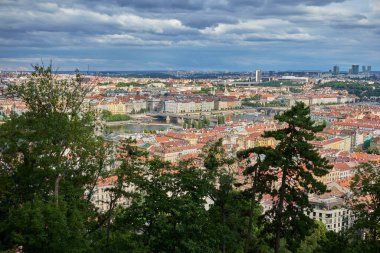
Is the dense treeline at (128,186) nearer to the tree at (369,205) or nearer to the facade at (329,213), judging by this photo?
the tree at (369,205)

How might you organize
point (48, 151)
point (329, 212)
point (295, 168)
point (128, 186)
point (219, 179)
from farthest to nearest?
point (329, 212) → point (295, 168) → point (219, 179) → point (128, 186) → point (48, 151)

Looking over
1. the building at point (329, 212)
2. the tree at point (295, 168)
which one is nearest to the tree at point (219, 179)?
the tree at point (295, 168)

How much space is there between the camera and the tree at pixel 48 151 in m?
9.00

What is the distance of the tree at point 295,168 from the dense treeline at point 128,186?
0.02 metres

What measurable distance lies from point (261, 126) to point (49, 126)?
5120 centimetres

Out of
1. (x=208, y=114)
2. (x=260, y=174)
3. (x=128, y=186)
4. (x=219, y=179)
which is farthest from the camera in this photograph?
(x=208, y=114)

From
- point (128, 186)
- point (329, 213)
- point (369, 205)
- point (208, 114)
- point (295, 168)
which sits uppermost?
point (295, 168)

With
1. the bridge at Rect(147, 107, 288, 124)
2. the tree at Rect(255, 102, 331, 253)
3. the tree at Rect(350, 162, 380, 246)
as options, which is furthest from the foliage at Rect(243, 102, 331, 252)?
the bridge at Rect(147, 107, 288, 124)

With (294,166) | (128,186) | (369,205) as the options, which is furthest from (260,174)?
(128,186)

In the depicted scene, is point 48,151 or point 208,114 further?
point 208,114

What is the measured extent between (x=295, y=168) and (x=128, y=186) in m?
3.54

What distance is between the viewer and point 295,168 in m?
10.1

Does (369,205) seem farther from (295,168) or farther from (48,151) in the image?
(48,151)

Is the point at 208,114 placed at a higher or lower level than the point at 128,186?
lower
